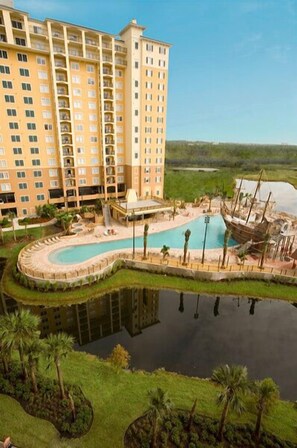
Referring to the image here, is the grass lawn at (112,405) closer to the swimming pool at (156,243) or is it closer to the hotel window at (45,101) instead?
the swimming pool at (156,243)

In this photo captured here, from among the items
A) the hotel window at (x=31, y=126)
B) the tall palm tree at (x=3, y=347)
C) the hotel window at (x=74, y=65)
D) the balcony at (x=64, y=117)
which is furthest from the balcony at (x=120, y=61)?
the tall palm tree at (x=3, y=347)

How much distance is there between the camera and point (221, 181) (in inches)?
3863

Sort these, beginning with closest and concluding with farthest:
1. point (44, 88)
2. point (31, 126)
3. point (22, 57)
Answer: point (22, 57) → point (44, 88) → point (31, 126)

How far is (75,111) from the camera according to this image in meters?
54.2

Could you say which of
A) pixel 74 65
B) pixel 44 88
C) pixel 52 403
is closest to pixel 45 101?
pixel 44 88

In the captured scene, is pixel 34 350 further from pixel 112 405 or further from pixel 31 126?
pixel 31 126

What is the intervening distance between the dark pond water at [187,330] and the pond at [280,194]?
5312 cm

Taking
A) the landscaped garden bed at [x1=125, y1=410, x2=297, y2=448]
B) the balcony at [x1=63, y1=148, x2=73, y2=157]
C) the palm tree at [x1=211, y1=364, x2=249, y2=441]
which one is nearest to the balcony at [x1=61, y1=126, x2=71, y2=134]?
the balcony at [x1=63, y1=148, x2=73, y2=157]

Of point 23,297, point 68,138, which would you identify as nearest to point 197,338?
point 23,297

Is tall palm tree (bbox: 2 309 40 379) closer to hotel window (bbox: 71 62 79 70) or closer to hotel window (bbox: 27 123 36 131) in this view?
hotel window (bbox: 27 123 36 131)

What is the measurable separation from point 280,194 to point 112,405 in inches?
3868

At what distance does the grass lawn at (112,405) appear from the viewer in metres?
15.1

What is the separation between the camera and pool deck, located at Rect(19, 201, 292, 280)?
32.9m

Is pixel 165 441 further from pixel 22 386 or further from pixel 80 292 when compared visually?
pixel 80 292
